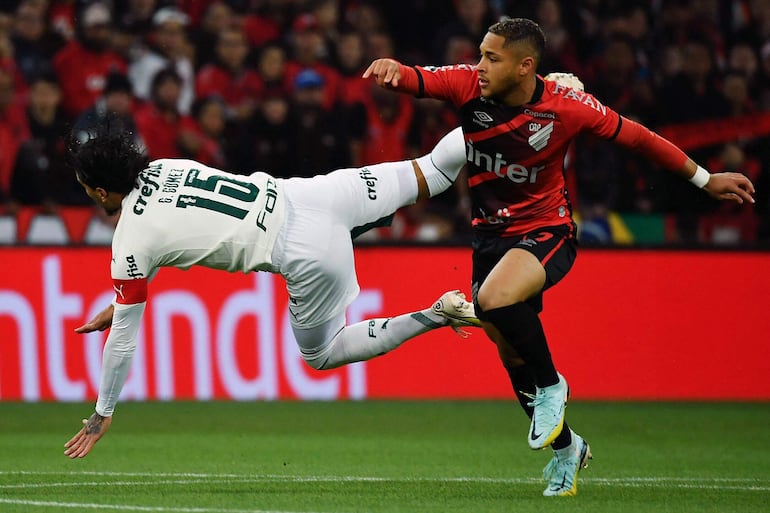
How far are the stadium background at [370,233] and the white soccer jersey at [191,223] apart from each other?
3.84m

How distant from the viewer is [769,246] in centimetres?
1105

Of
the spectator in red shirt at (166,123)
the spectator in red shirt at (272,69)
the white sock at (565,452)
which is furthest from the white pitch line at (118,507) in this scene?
the spectator in red shirt at (272,69)

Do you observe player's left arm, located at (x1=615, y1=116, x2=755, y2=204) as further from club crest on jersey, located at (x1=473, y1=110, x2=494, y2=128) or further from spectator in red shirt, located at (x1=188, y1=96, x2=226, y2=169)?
spectator in red shirt, located at (x1=188, y1=96, x2=226, y2=169)

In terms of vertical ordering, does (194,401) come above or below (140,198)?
below

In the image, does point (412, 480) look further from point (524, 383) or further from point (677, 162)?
point (677, 162)

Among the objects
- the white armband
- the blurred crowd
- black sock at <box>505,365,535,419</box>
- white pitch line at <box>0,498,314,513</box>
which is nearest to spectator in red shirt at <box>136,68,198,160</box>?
the blurred crowd

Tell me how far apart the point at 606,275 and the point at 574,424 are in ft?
Result: 5.75

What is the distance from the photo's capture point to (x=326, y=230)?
21.9ft

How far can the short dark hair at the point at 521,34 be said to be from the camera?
21.2 feet

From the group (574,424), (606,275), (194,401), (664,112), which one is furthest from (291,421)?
(664,112)

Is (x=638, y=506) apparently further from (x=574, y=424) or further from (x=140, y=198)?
(x=574, y=424)

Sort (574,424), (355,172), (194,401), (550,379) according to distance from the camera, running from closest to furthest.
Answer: (550,379) < (355,172) < (574,424) < (194,401)

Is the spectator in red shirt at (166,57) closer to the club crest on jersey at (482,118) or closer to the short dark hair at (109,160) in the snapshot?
the short dark hair at (109,160)

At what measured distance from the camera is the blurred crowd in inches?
454
